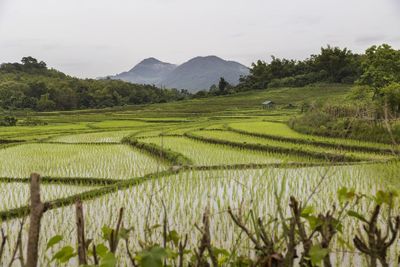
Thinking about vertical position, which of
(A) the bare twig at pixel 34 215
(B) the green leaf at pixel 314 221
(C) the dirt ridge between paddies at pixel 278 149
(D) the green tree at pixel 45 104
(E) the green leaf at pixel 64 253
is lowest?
(C) the dirt ridge between paddies at pixel 278 149

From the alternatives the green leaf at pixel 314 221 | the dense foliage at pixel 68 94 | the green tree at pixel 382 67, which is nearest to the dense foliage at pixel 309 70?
the dense foliage at pixel 68 94

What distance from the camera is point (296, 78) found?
136 ft

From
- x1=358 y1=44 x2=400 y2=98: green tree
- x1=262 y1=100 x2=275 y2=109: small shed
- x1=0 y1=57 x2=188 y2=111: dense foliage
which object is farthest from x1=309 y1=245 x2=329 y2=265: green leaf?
x1=0 y1=57 x2=188 y2=111: dense foliage

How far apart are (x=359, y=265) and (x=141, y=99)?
4377cm

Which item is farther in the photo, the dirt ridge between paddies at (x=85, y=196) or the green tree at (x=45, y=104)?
the green tree at (x=45, y=104)

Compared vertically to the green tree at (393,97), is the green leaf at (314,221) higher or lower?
lower

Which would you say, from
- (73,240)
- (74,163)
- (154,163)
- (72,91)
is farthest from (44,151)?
(72,91)

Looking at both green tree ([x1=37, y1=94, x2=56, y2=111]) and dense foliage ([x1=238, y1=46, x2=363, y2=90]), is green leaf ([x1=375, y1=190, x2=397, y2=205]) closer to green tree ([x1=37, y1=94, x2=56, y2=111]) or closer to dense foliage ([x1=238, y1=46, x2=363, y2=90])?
dense foliage ([x1=238, y1=46, x2=363, y2=90])

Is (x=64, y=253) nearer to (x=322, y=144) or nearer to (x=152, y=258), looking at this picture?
(x=152, y=258)

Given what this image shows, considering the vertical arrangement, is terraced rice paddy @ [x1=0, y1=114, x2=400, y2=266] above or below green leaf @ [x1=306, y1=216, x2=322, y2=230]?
below

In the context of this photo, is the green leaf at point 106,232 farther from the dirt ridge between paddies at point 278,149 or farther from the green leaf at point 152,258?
the dirt ridge between paddies at point 278,149

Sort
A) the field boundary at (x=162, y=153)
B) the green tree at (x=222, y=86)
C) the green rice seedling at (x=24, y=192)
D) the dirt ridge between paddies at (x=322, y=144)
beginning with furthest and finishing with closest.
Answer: the green tree at (x=222, y=86) → the dirt ridge between paddies at (x=322, y=144) → the field boundary at (x=162, y=153) → the green rice seedling at (x=24, y=192)

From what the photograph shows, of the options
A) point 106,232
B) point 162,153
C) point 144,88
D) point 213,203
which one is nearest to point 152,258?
point 106,232

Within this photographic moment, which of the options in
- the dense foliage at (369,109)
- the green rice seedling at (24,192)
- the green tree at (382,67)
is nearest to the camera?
the green rice seedling at (24,192)
